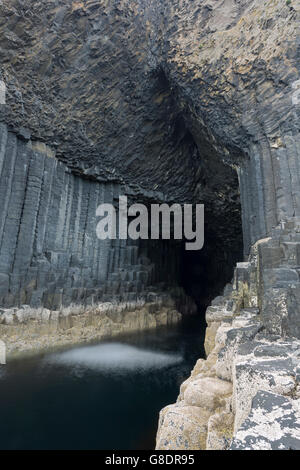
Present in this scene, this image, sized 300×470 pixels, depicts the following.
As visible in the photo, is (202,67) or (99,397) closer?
(99,397)

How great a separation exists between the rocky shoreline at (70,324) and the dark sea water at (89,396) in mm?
1269

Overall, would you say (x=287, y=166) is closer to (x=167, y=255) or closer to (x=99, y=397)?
(x=99, y=397)

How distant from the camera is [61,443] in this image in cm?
635

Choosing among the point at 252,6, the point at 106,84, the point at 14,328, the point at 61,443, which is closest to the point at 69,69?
the point at 106,84

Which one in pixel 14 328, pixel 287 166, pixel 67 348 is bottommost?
pixel 67 348

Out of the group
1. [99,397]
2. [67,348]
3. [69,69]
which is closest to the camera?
[99,397]

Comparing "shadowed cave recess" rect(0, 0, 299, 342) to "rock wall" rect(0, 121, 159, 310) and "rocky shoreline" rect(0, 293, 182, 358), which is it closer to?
"rock wall" rect(0, 121, 159, 310)

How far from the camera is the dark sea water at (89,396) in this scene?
6.57 metres

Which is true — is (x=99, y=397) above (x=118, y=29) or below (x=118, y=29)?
below

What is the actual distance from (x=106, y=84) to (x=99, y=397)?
16326 millimetres

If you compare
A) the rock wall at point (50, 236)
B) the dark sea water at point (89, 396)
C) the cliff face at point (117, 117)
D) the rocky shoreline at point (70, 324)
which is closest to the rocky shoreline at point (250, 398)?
the dark sea water at point (89, 396)

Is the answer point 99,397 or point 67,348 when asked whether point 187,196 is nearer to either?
point 67,348

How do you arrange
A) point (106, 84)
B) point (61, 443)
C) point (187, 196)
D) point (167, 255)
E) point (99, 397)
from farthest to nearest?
point (167, 255) < point (187, 196) < point (106, 84) < point (99, 397) < point (61, 443)

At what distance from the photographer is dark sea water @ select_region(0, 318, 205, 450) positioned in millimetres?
6574
